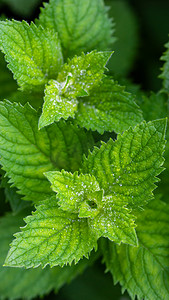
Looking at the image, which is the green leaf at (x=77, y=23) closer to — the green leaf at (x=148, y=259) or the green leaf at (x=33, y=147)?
the green leaf at (x=33, y=147)

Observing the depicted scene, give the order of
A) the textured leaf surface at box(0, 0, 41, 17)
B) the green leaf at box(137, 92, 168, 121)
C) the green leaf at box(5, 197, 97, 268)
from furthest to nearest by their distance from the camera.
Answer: the textured leaf surface at box(0, 0, 41, 17), the green leaf at box(137, 92, 168, 121), the green leaf at box(5, 197, 97, 268)

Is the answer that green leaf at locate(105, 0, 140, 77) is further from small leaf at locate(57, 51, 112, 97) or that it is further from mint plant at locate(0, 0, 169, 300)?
small leaf at locate(57, 51, 112, 97)

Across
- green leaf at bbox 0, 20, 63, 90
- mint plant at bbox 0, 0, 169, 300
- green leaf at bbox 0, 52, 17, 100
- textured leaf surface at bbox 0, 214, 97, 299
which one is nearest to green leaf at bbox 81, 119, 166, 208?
mint plant at bbox 0, 0, 169, 300

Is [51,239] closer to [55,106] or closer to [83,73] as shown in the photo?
[55,106]

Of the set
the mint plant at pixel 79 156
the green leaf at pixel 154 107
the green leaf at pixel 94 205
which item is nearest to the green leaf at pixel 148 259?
the mint plant at pixel 79 156

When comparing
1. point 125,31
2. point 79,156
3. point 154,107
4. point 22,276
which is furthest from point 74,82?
point 125,31

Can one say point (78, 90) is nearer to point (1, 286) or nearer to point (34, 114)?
point (34, 114)

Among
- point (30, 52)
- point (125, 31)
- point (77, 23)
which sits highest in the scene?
point (125, 31)
